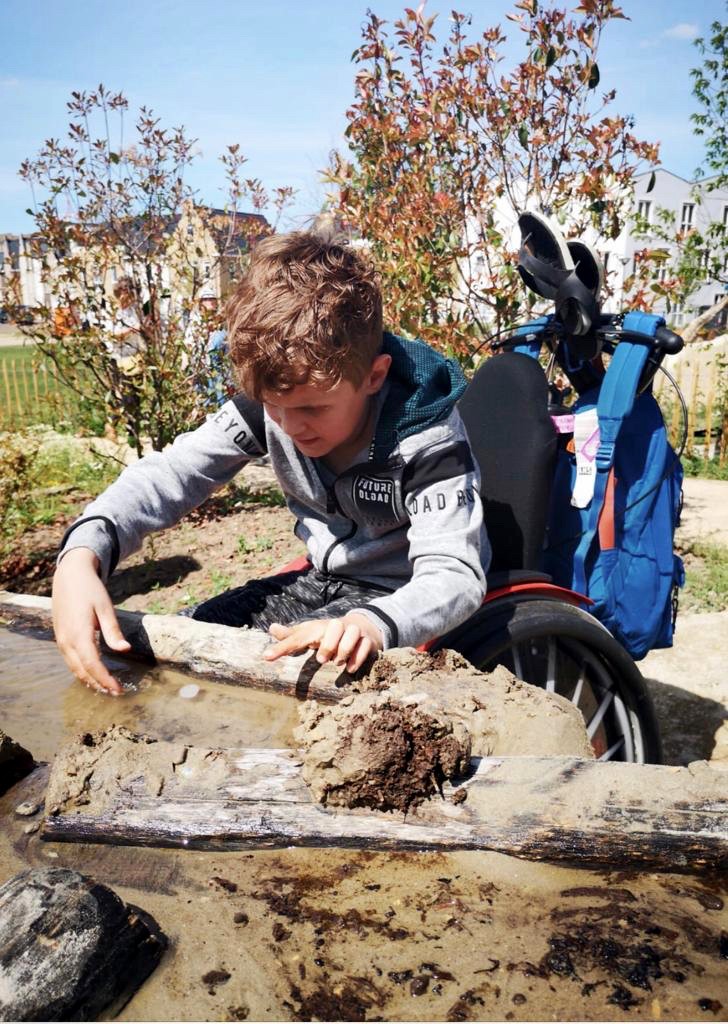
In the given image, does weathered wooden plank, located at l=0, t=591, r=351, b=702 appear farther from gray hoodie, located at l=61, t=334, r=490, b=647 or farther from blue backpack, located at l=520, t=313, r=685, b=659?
blue backpack, located at l=520, t=313, r=685, b=659

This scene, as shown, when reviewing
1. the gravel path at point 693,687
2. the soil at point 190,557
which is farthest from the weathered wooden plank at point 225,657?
the soil at point 190,557

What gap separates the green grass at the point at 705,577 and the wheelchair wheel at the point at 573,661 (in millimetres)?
2556

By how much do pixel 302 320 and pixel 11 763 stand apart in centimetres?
121

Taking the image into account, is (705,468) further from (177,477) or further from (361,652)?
(361,652)

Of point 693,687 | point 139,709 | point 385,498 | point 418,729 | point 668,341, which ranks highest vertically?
point 668,341

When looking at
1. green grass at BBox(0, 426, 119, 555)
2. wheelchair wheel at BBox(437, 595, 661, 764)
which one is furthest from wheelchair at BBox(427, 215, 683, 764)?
green grass at BBox(0, 426, 119, 555)

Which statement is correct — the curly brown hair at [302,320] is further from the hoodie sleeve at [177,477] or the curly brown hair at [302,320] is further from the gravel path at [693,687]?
the gravel path at [693,687]

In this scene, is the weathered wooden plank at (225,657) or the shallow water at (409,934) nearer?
the shallow water at (409,934)

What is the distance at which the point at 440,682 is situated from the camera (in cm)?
181

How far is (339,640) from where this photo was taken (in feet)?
5.86

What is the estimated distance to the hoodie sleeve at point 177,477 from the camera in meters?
2.35

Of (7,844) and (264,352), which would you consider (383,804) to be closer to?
(7,844)

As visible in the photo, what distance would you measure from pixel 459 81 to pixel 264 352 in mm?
4200

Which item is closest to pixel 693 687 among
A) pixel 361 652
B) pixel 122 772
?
pixel 361 652
